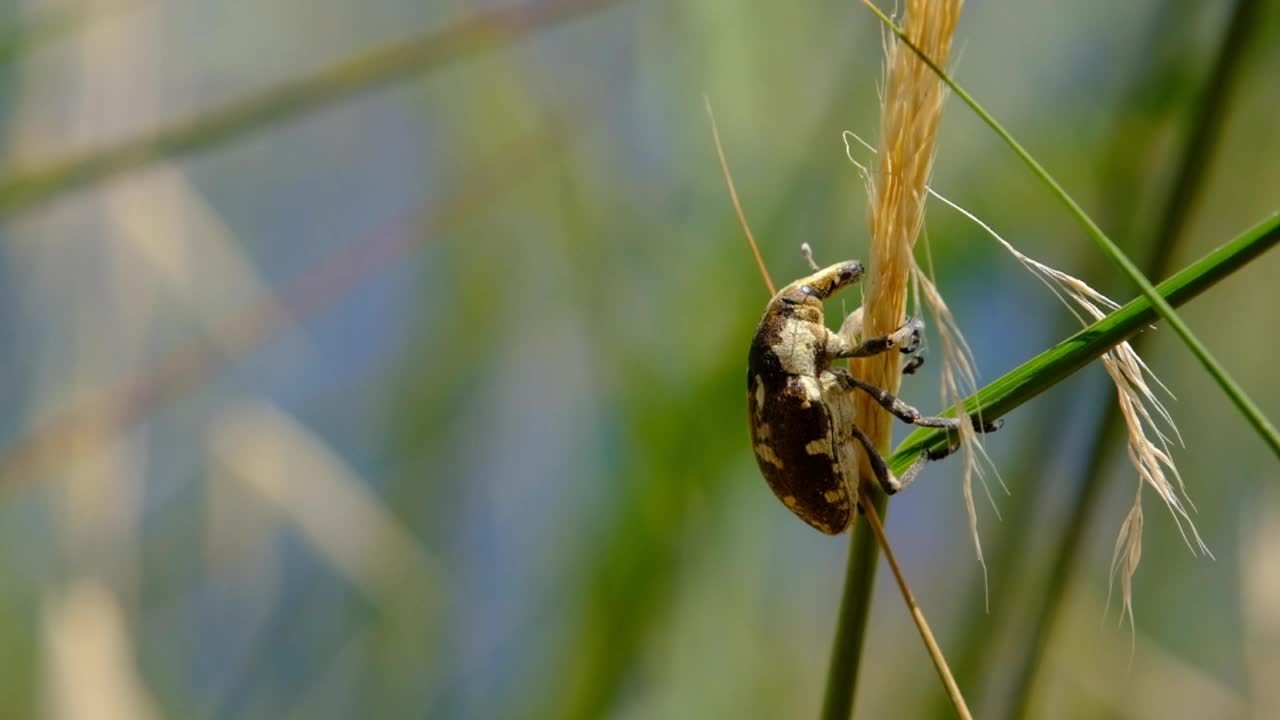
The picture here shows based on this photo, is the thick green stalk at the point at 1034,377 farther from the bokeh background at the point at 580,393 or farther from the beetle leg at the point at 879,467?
the bokeh background at the point at 580,393

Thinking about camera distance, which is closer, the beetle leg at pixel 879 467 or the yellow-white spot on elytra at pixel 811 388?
the beetle leg at pixel 879 467

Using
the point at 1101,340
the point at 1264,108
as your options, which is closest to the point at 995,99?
the point at 1264,108

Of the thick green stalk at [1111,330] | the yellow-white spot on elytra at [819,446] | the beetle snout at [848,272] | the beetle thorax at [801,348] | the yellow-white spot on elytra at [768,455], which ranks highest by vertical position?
the beetle snout at [848,272]

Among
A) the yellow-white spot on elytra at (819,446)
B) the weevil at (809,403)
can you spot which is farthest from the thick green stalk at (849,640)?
the yellow-white spot on elytra at (819,446)

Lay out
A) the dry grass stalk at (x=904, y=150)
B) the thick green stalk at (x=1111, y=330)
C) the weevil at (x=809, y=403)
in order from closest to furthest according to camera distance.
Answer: the thick green stalk at (x=1111, y=330) → the dry grass stalk at (x=904, y=150) → the weevil at (x=809, y=403)

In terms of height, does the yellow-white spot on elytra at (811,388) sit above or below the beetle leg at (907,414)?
above

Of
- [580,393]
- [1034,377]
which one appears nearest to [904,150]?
[1034,377]

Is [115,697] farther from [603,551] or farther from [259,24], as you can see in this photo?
[259,24]
